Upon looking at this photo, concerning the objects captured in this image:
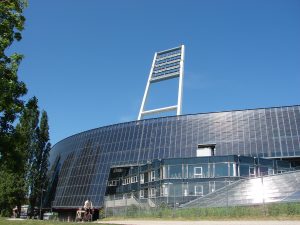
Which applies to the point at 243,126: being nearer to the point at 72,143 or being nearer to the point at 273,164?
the point at 273,164

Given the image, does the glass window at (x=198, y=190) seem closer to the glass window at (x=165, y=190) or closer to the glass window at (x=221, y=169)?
the glass window at (x=221, y=169)

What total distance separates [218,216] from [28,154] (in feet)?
160

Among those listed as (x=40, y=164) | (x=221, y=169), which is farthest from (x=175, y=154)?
(x=40, y=164)

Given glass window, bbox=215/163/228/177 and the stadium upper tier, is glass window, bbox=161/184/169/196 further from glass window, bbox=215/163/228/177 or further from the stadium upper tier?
the stadium upper tier

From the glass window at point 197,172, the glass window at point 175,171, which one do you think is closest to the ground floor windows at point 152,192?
the glass window at point 175,171

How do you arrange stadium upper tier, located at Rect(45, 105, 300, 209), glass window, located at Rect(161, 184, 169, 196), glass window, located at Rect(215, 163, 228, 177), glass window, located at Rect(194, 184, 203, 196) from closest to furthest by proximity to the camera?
1. glass window, located at Rect(194, 184, 203, 196)
2. glass window, located at Rect(161, 184, 169, 196)
3. glass window, located at Rect(215, 163, 228, 177)
4. stadium upper tier, located at Rect(45, 105, 300, 209)

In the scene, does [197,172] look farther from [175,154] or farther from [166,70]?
[166,70]

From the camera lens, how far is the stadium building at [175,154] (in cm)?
5381

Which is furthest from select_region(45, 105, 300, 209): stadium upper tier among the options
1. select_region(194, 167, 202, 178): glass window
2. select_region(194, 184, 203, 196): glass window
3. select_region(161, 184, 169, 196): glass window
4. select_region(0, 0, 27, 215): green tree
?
select_region(0, 0, 27, 215): green tree

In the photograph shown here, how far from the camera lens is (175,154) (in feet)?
220

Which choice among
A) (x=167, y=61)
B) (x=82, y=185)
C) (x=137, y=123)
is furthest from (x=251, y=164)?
(x=167, y=61)

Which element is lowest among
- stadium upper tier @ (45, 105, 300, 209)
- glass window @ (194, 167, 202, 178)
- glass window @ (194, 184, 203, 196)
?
glass window @ (194, 184, 203, 196)

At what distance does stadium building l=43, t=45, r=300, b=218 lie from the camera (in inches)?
2119

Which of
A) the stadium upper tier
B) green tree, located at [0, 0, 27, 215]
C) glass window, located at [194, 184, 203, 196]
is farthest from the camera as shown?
the stadium upper tier
